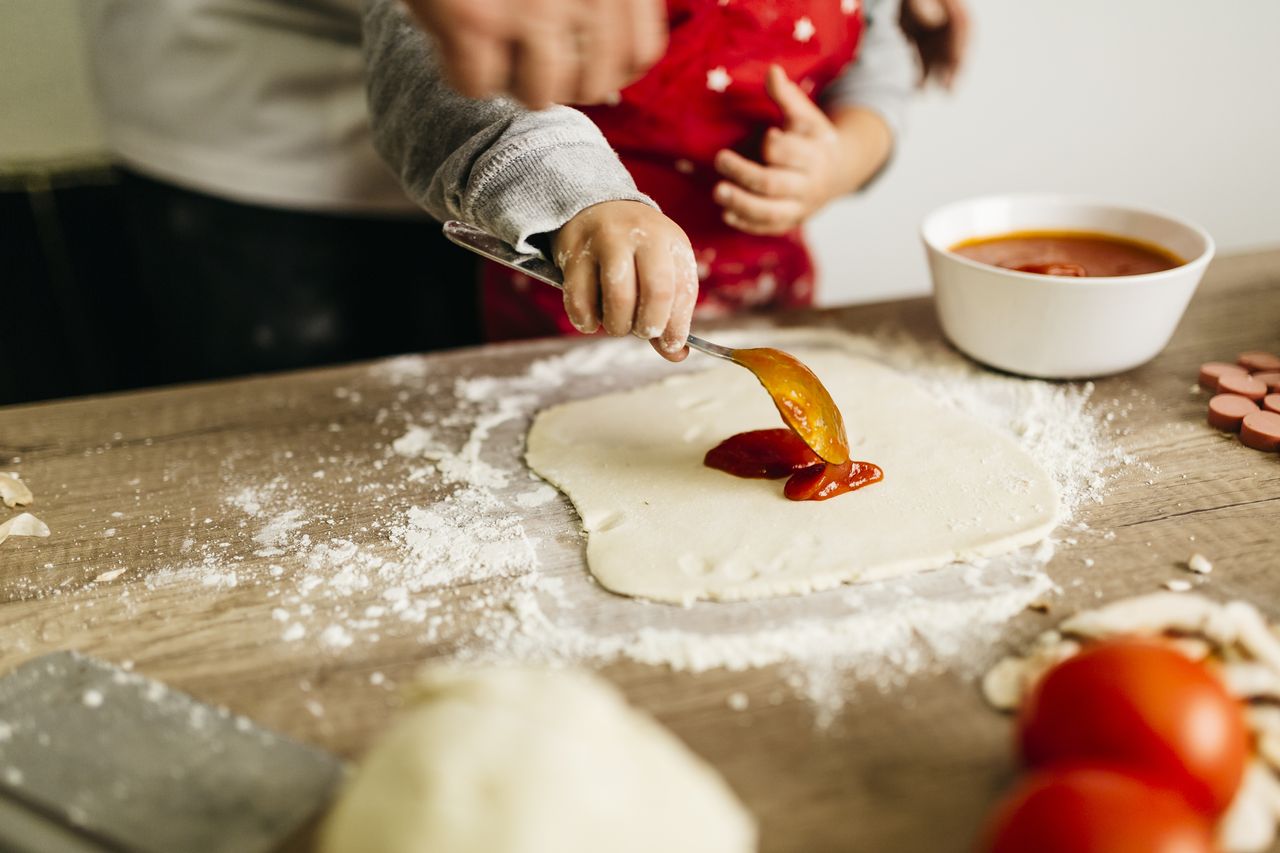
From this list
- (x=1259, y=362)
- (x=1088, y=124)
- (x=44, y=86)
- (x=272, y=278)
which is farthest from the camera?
(x=1088, y=124)

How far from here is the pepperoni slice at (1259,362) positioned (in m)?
1.03

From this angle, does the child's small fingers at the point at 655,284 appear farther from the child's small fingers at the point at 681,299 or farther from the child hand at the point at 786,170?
the child hand at the point at 786,170

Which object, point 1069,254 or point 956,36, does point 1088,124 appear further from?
point 1069,254

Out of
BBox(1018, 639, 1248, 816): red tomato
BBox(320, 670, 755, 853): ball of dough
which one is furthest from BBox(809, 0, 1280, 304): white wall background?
BBox(320, 670, 755, 853): ball of dough

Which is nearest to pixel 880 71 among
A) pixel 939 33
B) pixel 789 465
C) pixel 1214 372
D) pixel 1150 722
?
pixel 939 33

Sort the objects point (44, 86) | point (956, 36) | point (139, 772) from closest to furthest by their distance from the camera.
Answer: point (139, 772) < point (956, 36) < point (44, 86)

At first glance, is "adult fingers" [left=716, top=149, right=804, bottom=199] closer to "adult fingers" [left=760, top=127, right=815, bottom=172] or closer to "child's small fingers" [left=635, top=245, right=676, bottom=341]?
"adult fingers" [left=760, top=127, right=815, bottom=172]

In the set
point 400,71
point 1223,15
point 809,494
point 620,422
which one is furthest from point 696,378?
point 1223,15

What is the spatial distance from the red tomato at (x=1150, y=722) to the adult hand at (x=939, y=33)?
91 cm

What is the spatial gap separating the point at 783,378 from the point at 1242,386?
50cm

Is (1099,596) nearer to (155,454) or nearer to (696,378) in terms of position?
(696,378)

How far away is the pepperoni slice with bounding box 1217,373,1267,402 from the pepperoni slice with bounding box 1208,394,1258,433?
0.02 m

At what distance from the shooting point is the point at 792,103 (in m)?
1.07

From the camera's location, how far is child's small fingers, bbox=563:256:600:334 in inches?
31.6
